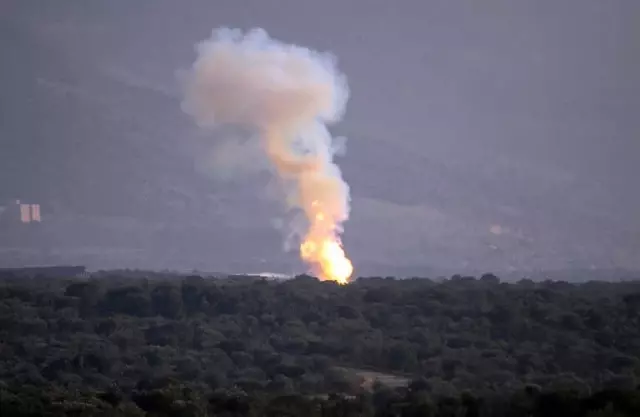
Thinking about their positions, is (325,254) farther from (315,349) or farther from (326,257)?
(315,349)

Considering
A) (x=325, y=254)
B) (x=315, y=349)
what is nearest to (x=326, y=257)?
(x=325, y=254)

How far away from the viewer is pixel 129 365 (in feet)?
88.4

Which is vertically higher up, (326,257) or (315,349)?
(326,257)

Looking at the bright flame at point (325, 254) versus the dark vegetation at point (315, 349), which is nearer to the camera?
the dark vegetation at point (315, 349)

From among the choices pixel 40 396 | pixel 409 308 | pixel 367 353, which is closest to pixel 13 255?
pixel 409 308

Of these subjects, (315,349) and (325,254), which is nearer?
(315,349)

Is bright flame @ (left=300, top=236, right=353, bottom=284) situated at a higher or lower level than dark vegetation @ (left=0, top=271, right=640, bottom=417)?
higher

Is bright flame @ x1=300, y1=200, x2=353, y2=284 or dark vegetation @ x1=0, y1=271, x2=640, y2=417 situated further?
bright flame @ x1=300, y1=200, x2=353, y2=284

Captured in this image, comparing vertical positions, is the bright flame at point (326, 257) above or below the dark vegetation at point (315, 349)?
above

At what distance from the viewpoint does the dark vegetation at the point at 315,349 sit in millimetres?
20188

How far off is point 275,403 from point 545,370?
10.2m

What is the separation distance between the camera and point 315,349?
30.4m

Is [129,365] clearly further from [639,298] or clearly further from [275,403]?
[639,298]

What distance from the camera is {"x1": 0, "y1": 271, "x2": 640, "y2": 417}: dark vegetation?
20.2 meters
